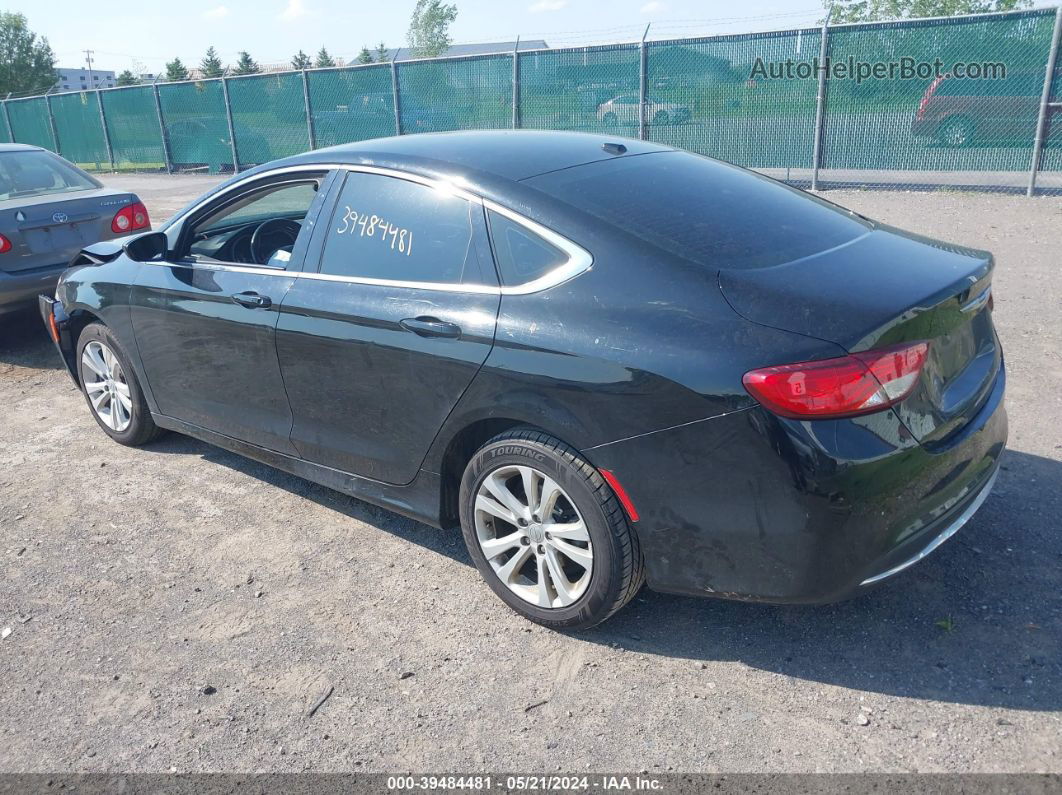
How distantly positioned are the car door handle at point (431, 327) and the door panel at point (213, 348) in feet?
2.64

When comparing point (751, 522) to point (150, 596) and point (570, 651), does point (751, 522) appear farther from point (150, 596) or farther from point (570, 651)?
point (150, 596)

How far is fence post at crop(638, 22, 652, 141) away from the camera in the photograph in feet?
45.5

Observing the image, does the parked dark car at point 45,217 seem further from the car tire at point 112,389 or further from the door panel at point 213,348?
the door panel at point 213,348

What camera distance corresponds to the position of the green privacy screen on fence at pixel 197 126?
20.3 m

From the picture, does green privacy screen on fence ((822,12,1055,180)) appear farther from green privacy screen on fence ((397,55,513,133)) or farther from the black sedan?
the black sedan

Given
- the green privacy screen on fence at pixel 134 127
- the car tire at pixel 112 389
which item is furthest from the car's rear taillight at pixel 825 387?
the green privacy screen on fence at pixel 134 127

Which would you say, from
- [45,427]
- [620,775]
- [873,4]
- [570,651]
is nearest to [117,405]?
[45,427]

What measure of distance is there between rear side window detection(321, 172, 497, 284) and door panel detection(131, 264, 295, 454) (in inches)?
14.7

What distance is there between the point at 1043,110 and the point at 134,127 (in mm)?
20768

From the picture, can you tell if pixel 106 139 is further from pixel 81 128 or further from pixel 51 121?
pixel 51 121

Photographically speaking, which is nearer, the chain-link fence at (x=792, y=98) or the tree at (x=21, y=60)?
the chain-link fence at (x=792, y=98)

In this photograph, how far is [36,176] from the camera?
775 cm

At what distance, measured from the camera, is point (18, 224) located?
6.87 metres

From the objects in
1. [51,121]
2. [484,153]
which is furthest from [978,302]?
[51,121]
